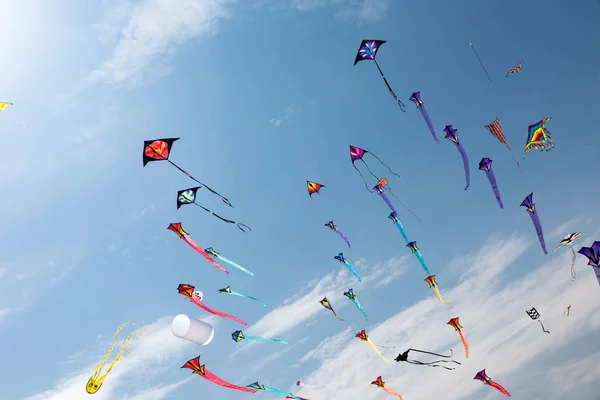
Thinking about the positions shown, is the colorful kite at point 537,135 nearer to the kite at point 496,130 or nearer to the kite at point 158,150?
the kite at point 496,130

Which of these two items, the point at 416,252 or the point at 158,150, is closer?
the point at 158,150

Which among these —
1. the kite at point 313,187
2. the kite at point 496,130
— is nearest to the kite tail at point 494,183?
the kite at point 496,130

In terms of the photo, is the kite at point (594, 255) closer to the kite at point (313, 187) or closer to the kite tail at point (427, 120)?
the kite tail at point (427, 120)

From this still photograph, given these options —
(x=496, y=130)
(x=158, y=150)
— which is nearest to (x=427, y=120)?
(x=496, y=130)

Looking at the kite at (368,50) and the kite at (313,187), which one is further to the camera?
the kite at (313,187)

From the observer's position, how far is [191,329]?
99.3 ft

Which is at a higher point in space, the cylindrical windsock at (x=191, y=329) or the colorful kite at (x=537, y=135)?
the colorful kite at (x=537, y=135)

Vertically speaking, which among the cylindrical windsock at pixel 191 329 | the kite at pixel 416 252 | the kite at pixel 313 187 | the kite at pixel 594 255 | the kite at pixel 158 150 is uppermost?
the kite at pixel 313 187

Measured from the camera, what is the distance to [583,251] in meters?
30.4

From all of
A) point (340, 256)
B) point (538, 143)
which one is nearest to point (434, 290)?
point (340, 256)

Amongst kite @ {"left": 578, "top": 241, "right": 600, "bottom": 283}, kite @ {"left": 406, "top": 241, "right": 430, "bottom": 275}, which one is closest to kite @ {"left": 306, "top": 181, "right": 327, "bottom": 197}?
kite @ {"left": 406, "top": 241, "right": 430, "bottom": 275}

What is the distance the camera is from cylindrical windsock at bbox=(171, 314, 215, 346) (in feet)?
99.1

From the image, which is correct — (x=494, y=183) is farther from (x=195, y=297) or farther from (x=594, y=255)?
(x=195, y=297)

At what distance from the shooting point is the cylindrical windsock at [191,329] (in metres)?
30.2
